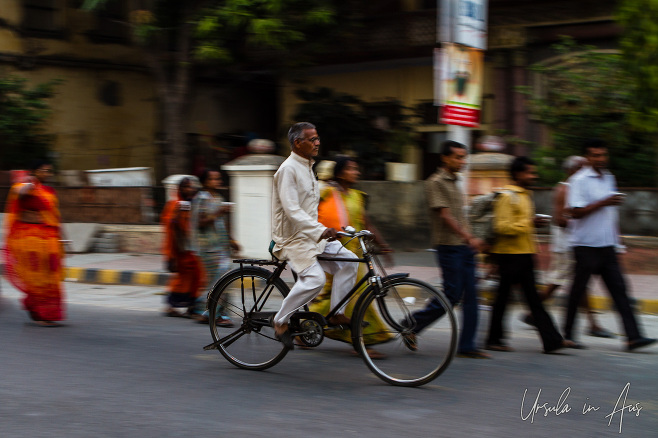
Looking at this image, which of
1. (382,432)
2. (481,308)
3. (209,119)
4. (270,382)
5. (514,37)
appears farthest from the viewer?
(209,119)

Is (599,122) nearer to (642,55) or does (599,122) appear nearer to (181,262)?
(642,55)

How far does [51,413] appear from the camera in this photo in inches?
180

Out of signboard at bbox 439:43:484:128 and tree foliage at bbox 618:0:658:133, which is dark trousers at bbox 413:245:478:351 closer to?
signboard at bbox 439:43:484:128

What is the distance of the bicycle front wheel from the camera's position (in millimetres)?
5059

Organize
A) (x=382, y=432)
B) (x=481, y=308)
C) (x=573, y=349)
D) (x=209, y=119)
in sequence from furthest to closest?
(x=209, y=119) → (x=481, y=308) → (x=573, y=349) → (x=382, y=432)

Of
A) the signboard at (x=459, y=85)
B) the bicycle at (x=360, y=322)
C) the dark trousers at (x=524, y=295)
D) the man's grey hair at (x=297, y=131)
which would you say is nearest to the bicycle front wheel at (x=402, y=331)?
the bicycle at (x=360, y=322)

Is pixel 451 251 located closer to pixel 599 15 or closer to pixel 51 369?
pixel 51 369

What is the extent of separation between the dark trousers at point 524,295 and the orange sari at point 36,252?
13.6ft

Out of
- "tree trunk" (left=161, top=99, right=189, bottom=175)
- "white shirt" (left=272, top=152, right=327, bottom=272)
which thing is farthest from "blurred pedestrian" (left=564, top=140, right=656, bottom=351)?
"tree trunk" (left=161, top=99, right=189, bottom=175)

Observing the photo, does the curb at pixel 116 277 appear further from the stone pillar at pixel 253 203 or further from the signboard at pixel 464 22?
the signboard at pixel 464 22

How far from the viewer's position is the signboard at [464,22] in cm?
881

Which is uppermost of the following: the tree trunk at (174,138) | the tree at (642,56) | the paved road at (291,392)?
the tree at (642,56)

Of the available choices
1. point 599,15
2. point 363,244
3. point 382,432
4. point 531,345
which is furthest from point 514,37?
point 382,432

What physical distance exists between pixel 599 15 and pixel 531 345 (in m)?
9.72
